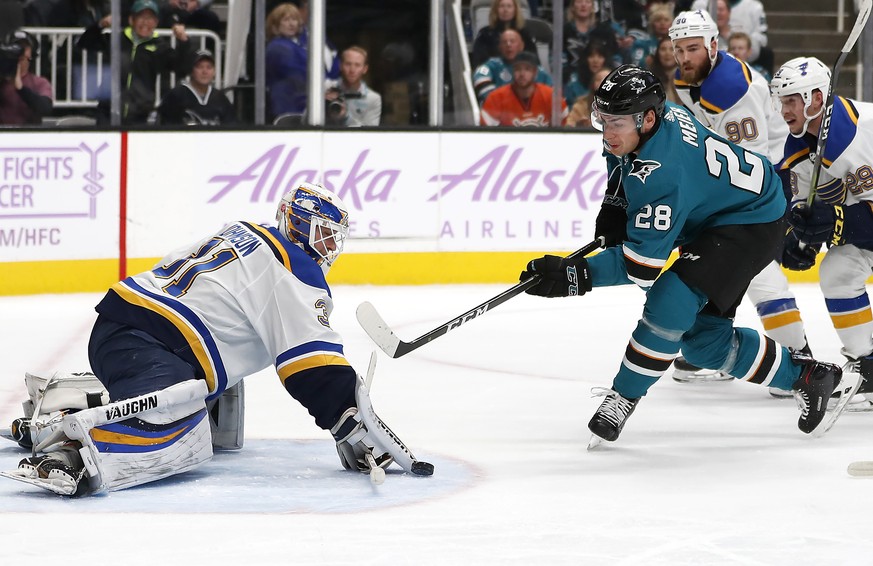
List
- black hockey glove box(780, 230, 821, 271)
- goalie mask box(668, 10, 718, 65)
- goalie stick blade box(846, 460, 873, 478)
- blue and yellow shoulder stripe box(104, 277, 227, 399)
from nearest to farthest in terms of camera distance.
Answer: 1. blue and yellow shoulder stripe box(104, 277, 227, 399)
2. goalie stick blade box(846, 460, 873, 478)
3. black hockey glove box(780, 230, 821, 271)
4. goalie mask box(668, 10, 718, 65)

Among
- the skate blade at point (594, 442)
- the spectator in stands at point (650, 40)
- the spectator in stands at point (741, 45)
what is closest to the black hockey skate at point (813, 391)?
the skate blade at point (594, 442)

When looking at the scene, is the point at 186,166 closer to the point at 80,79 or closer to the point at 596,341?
the point at 80,79

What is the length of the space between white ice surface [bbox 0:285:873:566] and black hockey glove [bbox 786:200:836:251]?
0.53m

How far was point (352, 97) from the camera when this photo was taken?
709 centimetres

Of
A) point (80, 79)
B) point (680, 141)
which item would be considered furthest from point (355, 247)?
point (680, 141)

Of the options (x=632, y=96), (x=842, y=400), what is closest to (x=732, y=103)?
(x=842, y=400)

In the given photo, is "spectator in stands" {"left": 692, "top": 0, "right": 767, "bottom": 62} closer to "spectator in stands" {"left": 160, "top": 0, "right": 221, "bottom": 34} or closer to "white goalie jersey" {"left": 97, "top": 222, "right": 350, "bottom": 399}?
"spectator in stands" {"left": 160, "top": 0, "right": 221, "bottom": 34}

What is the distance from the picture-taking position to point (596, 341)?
17.4 feet

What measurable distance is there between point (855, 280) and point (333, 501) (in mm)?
1927

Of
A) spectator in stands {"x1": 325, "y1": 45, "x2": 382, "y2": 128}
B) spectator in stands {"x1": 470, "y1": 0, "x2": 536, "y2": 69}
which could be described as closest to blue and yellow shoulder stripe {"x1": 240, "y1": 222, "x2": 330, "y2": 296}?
spectator in stands {"x1": 325, "y1": 45, "x2": 382, "y2": 128}

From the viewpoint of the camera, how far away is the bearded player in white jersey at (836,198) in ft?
12.5

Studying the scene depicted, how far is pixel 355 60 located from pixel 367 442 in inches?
177

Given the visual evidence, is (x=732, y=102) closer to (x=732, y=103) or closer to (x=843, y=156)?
(x=732, y=103)

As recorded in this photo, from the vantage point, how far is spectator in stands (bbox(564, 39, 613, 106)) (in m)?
7.43
